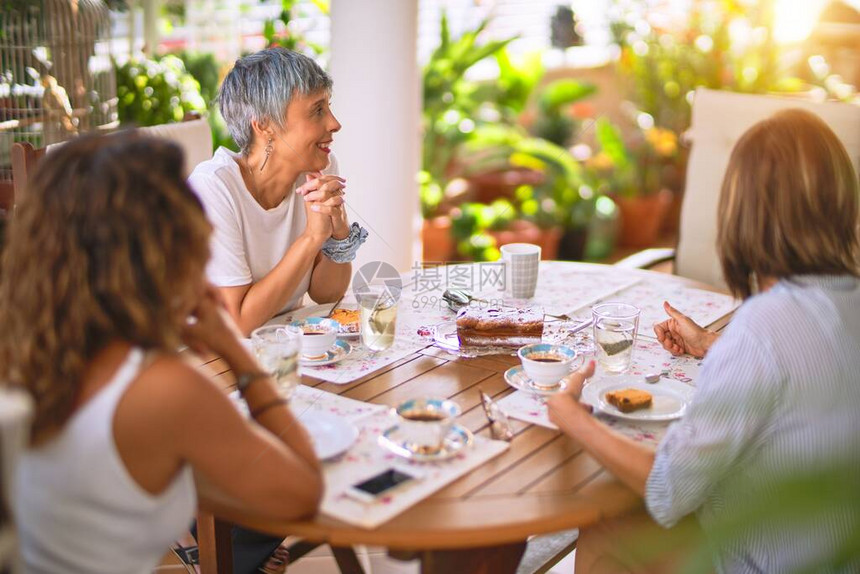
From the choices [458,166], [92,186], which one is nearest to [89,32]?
[458,166]

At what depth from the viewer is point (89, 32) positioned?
3.52 m

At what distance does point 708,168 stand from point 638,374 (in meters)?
1.45

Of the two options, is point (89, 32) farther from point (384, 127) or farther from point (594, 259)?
point (594, 259)

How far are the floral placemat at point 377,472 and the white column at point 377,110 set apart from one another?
181 centimetres

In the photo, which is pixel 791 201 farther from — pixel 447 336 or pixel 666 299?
pixel 666 299

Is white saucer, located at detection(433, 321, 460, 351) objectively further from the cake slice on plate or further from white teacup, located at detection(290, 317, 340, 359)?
the cake slice on plate

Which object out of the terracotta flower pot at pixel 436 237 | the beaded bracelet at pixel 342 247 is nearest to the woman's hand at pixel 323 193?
the beaded bracelet at pixel 342 247

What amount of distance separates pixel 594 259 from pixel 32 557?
4243mm

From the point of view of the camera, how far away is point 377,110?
3410mm

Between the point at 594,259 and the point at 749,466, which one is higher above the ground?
the point at 749,466

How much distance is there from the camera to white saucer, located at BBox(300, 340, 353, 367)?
188 centimetres

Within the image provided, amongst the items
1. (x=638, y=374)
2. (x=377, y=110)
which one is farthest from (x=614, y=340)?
(x=377, y=110)

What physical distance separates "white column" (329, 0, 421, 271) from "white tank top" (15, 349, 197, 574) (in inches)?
82.0

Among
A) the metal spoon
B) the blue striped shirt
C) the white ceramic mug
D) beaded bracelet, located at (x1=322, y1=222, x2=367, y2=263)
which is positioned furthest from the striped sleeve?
beaded bracelet, located at (x1=322, y1=222, x2=367, y2=263)
